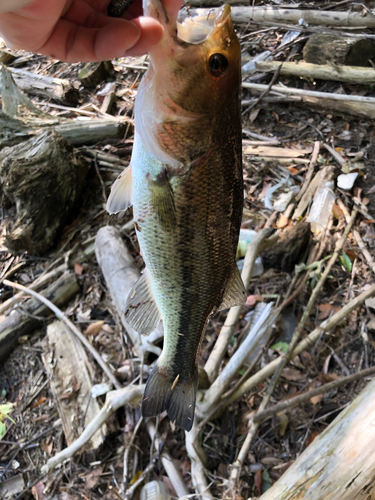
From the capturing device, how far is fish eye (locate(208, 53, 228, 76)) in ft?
3.99

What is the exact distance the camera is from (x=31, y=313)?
3676 mm

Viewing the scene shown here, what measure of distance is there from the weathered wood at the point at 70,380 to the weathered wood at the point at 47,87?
369 centimetres

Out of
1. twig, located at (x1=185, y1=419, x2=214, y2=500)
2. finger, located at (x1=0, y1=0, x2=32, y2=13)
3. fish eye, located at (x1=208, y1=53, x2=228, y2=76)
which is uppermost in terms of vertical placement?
finger, located at (x1=0, y1=0, x2=32, y2=13)

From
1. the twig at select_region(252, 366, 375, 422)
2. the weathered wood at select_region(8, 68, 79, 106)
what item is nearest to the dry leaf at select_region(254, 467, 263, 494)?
the twig at select_region(252, 366, 375, 422)

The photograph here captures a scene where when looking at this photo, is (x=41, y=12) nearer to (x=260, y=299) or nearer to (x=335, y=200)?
(x=260, y=299)

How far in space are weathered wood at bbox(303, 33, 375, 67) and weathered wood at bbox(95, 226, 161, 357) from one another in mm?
3693

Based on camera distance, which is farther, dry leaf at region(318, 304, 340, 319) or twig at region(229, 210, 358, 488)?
dry leaf at region(318, 304, 340, 319)

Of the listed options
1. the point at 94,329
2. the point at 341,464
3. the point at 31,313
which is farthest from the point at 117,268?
the point at 341,464

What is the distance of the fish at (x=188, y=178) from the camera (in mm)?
1224

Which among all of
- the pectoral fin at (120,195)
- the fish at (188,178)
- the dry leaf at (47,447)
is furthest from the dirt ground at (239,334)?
the pectoral fin at (120,195)

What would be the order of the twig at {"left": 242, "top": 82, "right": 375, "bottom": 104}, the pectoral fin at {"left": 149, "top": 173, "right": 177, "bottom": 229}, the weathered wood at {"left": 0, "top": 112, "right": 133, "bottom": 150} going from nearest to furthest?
1. the pectoral fin at {"left": 149, "top": 173, "right": 177, "bottom": 229}
2. the twig at {"left": 242, "top": 82, "right": 375, "bottom": 104}
3. the weathered wood at {"left": 0, "top": 112, "right": 133, "bottom": 150}

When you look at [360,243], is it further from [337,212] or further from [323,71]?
[323,71]

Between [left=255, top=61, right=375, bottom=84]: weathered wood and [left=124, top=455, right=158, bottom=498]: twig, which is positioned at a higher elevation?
[left=255, top=61, right=375, bottom=84]: weathered wood

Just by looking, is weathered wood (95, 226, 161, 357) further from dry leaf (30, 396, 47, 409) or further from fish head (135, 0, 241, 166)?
fish head (135, 0, 241, 166)
